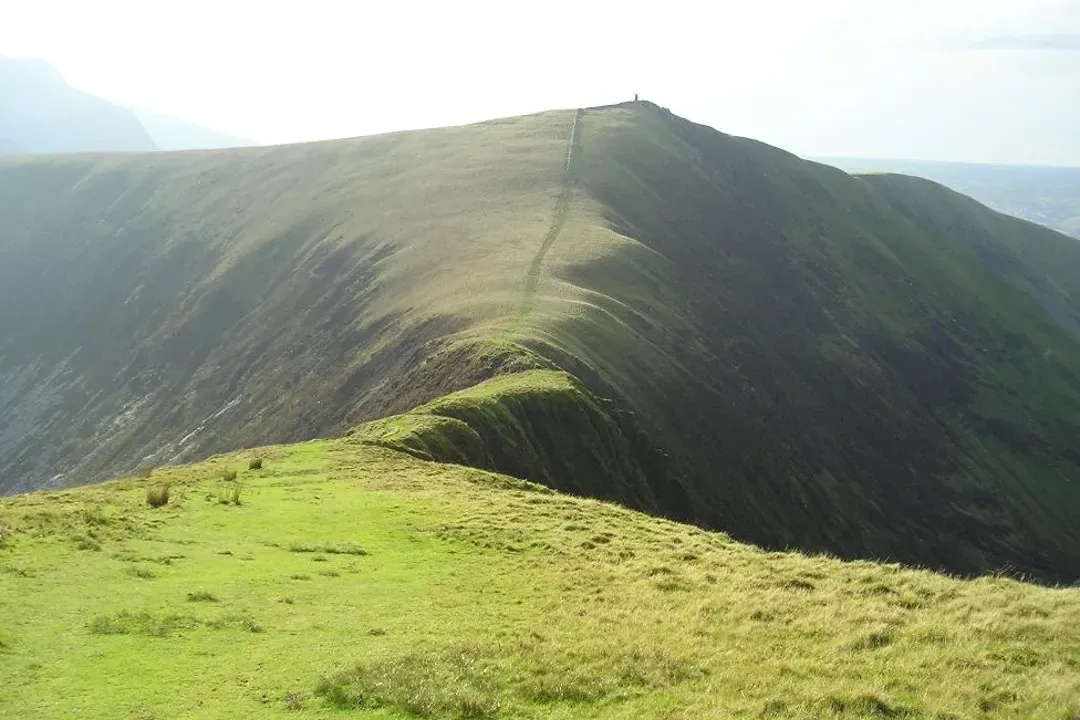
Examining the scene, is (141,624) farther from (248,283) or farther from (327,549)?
(248,283)

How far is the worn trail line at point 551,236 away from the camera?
63219 millimetres

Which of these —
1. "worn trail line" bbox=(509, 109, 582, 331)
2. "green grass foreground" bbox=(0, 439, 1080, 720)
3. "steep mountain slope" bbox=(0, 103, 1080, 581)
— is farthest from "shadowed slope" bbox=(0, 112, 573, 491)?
"green grass foreground" bbox=(0, 439, 1080, 720)

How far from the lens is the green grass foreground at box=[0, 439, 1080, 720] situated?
12953mm

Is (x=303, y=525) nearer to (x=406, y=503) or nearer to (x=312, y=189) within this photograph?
(x=406, y=503)

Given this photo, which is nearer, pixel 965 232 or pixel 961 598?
pixel 961 598

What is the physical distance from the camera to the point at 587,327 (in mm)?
61062

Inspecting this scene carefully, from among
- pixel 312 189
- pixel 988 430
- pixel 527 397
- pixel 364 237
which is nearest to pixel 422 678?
pixel 527 397

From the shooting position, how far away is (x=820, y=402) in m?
92.1

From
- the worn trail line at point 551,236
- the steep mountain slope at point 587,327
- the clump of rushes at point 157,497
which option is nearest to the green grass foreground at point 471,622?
the clump of rushes at point 157,497

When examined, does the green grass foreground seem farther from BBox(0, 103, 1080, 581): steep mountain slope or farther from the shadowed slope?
the shadowed slope

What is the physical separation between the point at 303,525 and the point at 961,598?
1839 cm

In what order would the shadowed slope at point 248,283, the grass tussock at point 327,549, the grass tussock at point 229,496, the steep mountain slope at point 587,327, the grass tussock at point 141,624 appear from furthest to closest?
the shadowed slope at point 248,283, the steep mountain slope at point 587,327, the grass tussock at point 229,496, the grass tussock at point 327,549, the grass tussock at point 141,624

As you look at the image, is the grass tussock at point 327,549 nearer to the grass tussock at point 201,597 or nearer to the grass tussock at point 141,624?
the grass tussock at point 201,597

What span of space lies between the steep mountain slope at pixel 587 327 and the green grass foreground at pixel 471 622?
13991 millimetres
